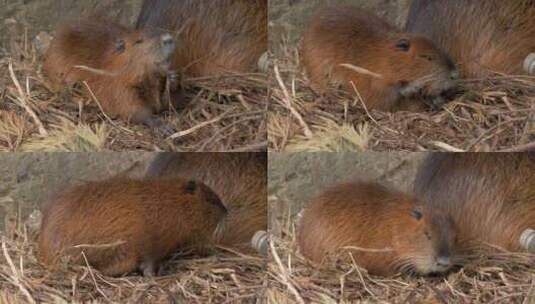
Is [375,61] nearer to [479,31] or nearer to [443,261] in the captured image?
[479,31]

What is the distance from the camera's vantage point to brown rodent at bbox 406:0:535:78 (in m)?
3.67

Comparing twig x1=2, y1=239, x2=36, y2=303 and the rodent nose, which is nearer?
the rodent nose

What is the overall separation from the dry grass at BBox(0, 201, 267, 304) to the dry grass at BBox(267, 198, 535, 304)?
10cm

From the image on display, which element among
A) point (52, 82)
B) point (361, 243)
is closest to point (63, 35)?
point (52, 82)

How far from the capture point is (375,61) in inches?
145

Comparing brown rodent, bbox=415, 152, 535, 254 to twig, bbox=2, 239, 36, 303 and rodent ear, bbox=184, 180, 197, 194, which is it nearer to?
rodent ear, bbox=184, 180, 197, 194

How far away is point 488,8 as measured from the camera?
370 cm

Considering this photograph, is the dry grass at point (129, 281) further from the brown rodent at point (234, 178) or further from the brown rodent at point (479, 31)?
the brown rodent at point (479, 31)

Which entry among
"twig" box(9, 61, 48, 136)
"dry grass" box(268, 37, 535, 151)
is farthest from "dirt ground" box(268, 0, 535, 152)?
"twig" box(9, 61, 48, 136)

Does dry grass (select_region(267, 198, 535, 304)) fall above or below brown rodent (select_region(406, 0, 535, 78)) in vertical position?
below

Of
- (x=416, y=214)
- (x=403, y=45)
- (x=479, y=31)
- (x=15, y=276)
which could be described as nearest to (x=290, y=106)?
(x=403, y=45)

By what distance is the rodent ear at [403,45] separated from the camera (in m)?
3.66

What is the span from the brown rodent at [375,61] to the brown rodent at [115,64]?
0.52m

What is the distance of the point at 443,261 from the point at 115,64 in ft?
4.40
